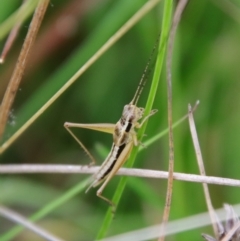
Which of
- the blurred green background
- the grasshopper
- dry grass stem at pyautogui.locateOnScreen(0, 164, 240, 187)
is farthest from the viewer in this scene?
the blurred green background

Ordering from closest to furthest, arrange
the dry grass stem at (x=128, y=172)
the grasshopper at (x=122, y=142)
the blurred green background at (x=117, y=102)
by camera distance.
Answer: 1. the dry grass stem at (x=128, y=172)
2. the grasshopper at (x=122, y=142)
3. the blurred green background at (x=117, y=102)

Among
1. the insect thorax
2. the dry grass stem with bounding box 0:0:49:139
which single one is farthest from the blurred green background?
the dry grass stem with bounding box 0:0:49:139

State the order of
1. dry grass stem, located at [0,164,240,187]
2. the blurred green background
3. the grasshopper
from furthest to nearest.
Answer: the blurred green background
the grasshopper
dry grass stem, located at [0,164,240,187]

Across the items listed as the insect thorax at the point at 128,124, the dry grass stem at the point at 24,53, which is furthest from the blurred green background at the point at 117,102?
the dry grass stem at the point at 24,53

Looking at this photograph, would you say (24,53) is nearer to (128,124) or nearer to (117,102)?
(128,124)

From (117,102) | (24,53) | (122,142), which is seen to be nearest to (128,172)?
(122,142)

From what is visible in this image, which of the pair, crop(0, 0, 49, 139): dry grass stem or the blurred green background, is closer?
crop(0, 0, 49, 139): dry grass stem

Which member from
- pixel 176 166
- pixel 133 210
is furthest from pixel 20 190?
pixel 176 166

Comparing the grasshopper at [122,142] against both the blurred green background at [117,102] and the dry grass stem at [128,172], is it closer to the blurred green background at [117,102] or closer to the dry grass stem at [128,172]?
the dry grass stem at [128,172]

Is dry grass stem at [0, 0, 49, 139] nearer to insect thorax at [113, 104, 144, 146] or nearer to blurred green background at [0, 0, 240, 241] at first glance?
insect thorax at [113, 104, 144, 146]
